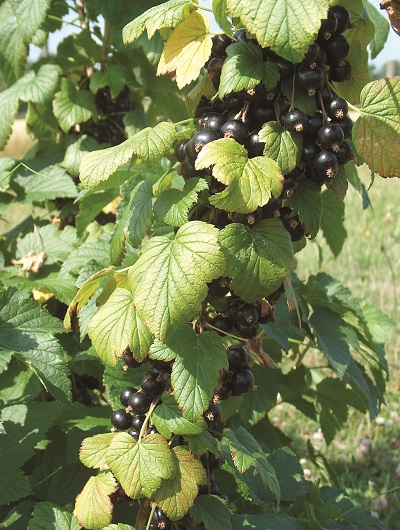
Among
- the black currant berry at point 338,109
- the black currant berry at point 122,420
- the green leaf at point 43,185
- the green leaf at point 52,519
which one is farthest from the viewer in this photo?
the green leaf at point 43,185

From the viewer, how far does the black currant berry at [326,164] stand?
39.6 inches

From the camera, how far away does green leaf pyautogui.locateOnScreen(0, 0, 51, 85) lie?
1.80 meters

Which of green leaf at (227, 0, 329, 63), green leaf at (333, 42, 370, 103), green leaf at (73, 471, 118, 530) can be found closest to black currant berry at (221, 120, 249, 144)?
green leaf at (227, 0, 329, 63)

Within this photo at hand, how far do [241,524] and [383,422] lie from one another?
5.76ft

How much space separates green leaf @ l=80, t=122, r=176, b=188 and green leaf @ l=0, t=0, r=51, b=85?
2.98ft

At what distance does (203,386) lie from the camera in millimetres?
995

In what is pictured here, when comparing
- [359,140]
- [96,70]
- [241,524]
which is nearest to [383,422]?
[241,524]

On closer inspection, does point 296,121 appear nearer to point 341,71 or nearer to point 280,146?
point 280,146

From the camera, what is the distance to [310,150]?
3.43ft

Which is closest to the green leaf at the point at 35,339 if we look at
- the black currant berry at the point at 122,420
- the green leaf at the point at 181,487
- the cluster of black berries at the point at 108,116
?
the black currant berry at the point at 122,420

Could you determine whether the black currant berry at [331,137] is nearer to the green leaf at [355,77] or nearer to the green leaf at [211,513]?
the green leaf at [355,77]

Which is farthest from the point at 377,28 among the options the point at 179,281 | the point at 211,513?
the point at 211,513

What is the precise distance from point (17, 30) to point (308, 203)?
3.97 ft

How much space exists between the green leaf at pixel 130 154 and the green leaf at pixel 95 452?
1.44 feet
